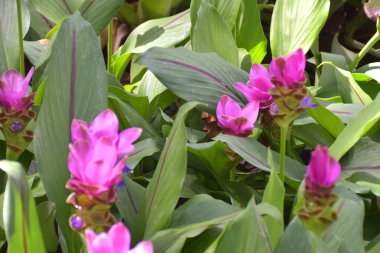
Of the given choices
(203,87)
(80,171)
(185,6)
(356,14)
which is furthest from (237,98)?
(356,14)

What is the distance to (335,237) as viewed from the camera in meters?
0.74

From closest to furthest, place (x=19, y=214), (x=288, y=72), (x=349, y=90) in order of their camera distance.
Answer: (x=19, y=214)
(x=288, y=72)
(x=349, y=90)

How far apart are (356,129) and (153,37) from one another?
64 cm

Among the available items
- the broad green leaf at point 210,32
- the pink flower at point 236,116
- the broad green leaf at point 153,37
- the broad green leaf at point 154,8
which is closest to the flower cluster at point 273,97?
the pink flower at point 236,116

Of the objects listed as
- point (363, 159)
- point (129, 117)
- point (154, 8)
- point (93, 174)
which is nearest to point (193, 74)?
point (129, 117)

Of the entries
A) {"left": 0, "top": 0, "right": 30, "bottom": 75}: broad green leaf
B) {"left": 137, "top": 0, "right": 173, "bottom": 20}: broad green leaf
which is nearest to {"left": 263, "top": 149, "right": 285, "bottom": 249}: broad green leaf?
{"left": 0, "top": 0, "right": 30, "bottom": 75}: broad green leaf

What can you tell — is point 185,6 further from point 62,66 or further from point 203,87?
point 62,66

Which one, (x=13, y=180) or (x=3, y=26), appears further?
(x=3, y=26)

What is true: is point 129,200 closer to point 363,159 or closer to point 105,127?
point 105,127

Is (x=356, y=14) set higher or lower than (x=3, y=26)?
lower

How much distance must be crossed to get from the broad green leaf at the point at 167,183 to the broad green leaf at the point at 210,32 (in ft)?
1.44

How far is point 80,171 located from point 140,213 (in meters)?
0.21

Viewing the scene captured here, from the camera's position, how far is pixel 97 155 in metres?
0.61

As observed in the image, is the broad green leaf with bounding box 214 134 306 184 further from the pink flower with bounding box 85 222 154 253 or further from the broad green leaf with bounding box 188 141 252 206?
the pink flower with bounding box 85 222 154 253
